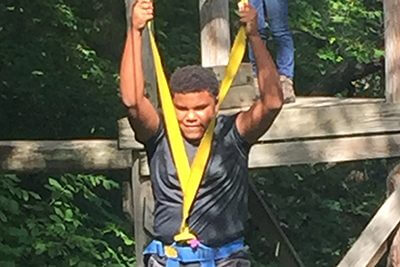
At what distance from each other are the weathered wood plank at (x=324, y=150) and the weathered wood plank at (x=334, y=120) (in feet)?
0.15

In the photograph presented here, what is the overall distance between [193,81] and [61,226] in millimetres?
3754

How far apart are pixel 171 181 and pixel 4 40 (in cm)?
536

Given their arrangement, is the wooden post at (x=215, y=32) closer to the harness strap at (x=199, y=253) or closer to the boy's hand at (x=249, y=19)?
the boy's hand at (x=249, y=19)

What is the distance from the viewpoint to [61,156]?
18.8 ft

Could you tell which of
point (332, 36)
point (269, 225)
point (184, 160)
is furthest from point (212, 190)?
point (332, 36)

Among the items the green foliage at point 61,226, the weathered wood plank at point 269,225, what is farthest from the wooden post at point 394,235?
the green foliage at point 61,226

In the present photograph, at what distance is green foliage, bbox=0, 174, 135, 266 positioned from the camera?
7211 mm

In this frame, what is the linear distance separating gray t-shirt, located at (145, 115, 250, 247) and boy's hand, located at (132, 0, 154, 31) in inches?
14.7

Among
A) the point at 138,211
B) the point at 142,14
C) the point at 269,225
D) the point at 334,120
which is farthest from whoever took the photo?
the point at 269,225

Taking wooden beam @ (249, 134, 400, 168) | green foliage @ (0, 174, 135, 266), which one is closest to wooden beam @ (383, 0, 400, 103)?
wooden beam @ (249, 134, 400, 168)

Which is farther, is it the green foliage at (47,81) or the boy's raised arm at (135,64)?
the green foliage at (47,81)

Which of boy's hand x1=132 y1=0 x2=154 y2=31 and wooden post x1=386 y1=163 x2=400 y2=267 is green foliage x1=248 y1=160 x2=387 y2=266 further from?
boy's hand x1=132 y1=0 x2=154 y2=31

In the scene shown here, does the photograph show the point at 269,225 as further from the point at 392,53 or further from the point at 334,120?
the point at 392,53

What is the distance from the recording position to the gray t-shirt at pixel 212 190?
12.4 feet
